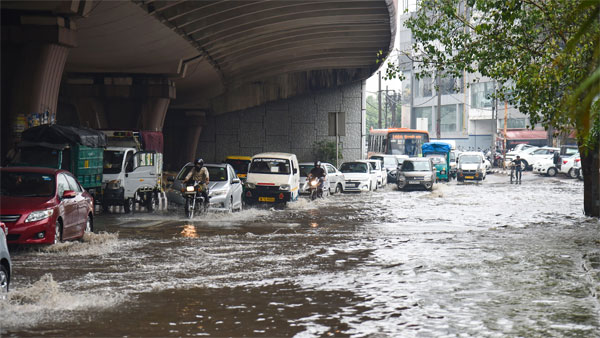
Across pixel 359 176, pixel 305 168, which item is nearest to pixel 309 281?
pixel 305 168

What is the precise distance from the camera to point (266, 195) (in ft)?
77.4

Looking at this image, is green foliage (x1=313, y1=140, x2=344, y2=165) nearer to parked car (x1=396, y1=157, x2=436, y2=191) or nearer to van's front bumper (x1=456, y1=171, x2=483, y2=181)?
van's front bumper (x1=456, y1=171, x2=483, y2=181)

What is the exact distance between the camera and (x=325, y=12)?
97.8ft

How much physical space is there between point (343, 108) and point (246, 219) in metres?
31.0

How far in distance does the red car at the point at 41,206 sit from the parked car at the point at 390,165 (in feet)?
105

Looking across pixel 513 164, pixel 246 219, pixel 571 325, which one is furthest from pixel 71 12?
pixel 513 164

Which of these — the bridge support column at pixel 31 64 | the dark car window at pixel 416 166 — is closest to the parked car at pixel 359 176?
the dark car window at pixel 416 166

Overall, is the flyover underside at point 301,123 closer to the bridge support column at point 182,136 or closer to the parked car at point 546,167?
the bridge support column at point 182,136

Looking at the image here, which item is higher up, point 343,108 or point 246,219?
point 343,108

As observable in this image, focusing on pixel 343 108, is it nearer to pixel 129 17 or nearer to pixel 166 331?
pixel 129 17

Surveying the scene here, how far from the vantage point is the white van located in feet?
77.0

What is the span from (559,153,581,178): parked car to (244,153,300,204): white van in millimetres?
29061

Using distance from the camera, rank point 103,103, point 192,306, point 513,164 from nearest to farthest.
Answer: point 192,306 < point 103,103 < point 513,164

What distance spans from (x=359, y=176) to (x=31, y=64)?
17.1 metres
